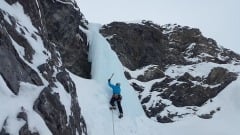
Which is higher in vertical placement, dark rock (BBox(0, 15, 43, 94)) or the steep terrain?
dark rock (BBox(0, 15, 43, 94))

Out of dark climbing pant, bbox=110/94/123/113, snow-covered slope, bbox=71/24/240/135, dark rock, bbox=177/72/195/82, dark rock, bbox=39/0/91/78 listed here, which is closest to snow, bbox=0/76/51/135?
snow-covered slope, bbox=71/24/240/135

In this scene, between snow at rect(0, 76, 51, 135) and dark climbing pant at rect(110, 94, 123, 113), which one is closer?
snow at rect(0, 76, 51, 135)

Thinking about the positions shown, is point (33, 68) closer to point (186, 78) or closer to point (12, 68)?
point (12, 68)

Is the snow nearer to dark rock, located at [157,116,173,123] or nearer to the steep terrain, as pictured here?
the steep terrain

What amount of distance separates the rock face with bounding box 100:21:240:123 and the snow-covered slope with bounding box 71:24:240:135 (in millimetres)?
1440

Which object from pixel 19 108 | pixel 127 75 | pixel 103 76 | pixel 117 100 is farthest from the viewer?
pixel 127 75

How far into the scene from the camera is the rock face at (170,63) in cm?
2380

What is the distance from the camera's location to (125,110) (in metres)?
18.2

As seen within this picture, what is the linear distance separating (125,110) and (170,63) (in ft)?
33.2

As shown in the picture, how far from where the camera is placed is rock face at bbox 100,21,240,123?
23.8 m

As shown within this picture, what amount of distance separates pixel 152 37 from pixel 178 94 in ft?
20.1

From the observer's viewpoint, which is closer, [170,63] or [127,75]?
[127,75]

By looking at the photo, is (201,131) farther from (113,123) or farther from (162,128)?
(113,123)

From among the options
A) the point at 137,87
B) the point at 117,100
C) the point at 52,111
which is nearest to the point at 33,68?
the point at 52,111
